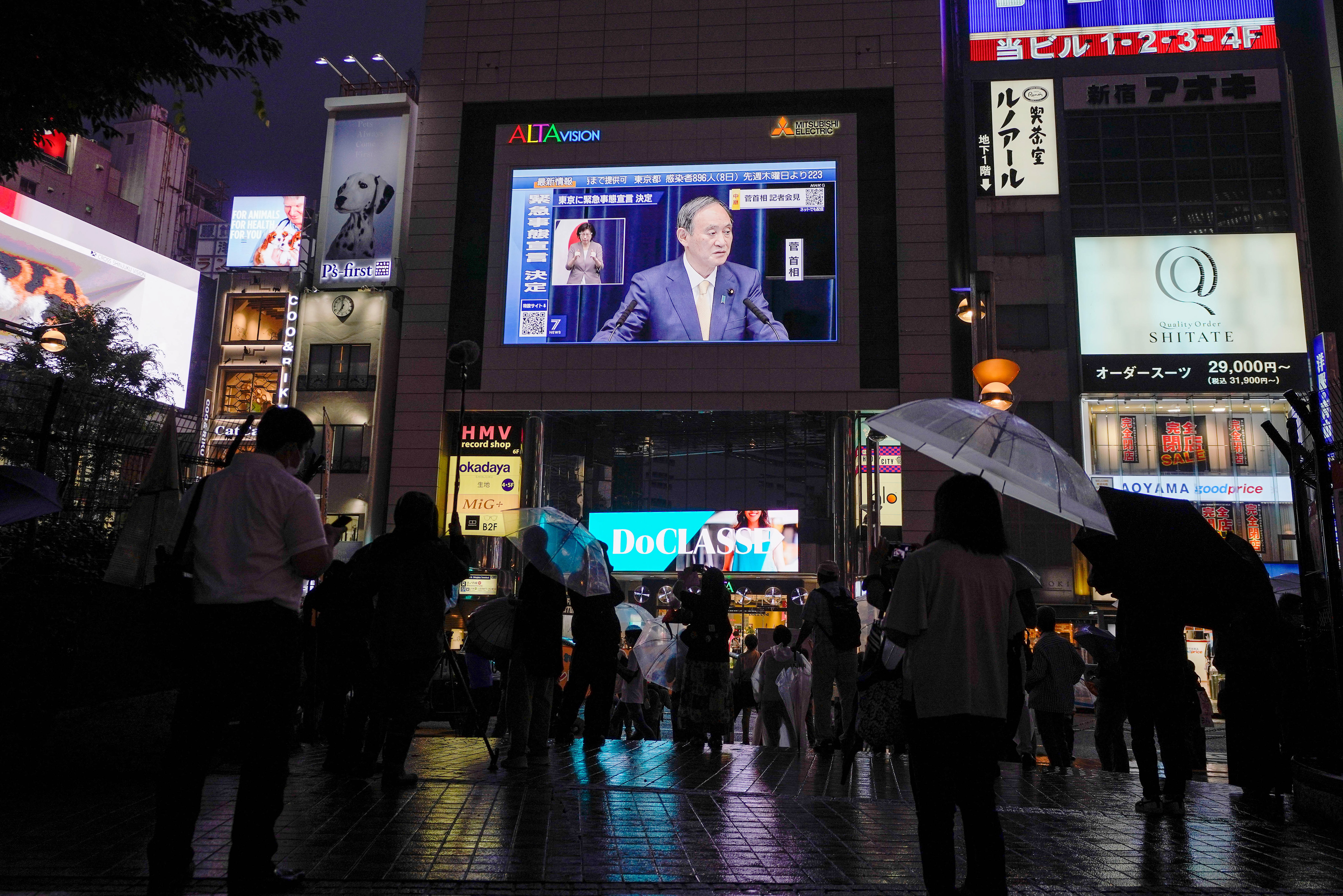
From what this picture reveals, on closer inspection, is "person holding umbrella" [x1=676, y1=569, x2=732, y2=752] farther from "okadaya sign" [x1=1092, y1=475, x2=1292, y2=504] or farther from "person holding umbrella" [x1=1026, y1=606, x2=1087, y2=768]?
"okadaya sign" [x1=1092, y1=475, x2=1292, y2=504]

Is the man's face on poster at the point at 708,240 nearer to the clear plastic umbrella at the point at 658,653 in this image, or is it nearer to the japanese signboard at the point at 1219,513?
the japanese signboard at the point at 1219,513

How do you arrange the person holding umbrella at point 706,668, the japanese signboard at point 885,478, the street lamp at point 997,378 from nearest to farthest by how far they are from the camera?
1. the person holding umbrella at point 706,668
2. the street lamp at point 997,378
3. the japanese signboard at point 885,478

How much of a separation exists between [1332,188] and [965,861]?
104 ft

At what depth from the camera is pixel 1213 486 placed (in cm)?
3066

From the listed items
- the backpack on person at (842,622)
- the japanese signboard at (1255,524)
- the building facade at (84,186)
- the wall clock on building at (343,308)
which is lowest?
the backpack on person at (842,622)

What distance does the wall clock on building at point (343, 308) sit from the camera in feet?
115

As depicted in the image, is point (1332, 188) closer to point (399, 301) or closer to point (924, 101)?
point (924, 101)

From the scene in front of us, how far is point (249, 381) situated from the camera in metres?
42.2

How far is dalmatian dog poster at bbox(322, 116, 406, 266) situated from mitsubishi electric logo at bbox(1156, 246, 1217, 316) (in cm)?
2463

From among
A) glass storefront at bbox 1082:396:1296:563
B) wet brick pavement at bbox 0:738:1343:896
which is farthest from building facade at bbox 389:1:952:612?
wet brick pavement at bbox 0:738:1343:896

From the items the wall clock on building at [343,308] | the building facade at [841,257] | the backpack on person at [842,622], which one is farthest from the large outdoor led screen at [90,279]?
the backpack on person at [842,622]

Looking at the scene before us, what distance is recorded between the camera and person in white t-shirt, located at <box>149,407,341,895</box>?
371 centimetres

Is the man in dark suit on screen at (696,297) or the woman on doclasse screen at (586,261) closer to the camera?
the man in dark suit on screen at (696,297)

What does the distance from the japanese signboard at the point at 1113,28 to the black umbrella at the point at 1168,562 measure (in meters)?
30.9
